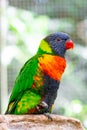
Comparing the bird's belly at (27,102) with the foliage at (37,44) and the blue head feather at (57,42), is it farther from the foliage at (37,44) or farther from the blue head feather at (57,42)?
the foliage at (37,44)

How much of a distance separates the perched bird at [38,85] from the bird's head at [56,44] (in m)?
0.03

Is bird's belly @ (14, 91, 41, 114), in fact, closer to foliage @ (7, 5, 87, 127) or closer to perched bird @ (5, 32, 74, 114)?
perched bird @ (5, 32, 74, 114)

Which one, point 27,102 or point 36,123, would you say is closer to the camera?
point 36,123

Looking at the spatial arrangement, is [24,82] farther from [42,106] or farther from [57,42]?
[57,42]

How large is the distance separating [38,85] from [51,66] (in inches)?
4.4

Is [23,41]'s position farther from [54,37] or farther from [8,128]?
[8,128]

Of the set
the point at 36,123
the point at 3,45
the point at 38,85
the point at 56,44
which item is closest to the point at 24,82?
the point at 38,85

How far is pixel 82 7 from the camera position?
13.0ft

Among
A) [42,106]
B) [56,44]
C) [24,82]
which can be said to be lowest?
[42,106]

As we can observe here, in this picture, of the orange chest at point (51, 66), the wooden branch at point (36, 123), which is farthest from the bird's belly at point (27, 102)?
the wooden branch at point (36, 123)

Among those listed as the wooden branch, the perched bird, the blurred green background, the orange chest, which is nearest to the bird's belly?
the perched bird

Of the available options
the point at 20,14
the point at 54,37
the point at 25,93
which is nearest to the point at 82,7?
the point at 20,14

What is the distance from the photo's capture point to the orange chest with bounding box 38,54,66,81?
7.38ft

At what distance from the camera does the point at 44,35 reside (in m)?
3.69
